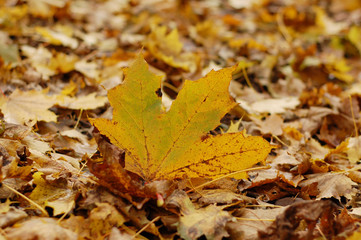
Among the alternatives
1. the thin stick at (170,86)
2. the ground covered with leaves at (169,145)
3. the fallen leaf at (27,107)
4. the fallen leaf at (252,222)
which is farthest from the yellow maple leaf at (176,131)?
the thin stick at (170,86)

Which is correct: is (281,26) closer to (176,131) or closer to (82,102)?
(82,102)

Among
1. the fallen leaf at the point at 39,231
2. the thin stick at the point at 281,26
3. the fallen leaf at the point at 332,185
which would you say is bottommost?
the thin stick at the point at 281,26

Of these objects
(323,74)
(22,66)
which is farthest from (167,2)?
(22,66)

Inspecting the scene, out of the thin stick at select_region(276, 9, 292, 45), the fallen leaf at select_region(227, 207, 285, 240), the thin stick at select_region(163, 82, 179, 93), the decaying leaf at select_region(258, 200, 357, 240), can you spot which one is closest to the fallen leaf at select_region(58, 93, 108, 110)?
the thin stick at select_region(163, 82, 179, 93)

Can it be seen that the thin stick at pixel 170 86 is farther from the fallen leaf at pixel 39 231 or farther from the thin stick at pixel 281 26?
the thin stick at pixel 281 26

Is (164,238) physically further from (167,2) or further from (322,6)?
(322,6)

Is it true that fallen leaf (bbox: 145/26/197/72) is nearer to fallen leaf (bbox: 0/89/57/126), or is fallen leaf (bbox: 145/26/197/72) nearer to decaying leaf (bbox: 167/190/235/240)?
fallen leaf (bbox: 0/89/57/126)

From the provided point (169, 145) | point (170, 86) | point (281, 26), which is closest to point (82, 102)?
point (170, 86)
